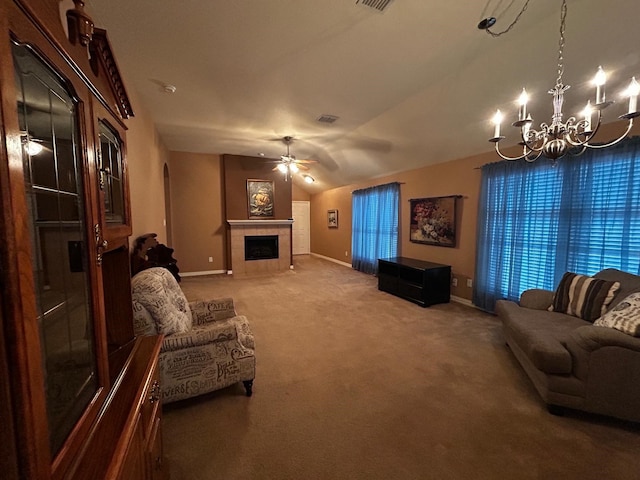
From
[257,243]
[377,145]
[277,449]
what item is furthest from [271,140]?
[277,449]

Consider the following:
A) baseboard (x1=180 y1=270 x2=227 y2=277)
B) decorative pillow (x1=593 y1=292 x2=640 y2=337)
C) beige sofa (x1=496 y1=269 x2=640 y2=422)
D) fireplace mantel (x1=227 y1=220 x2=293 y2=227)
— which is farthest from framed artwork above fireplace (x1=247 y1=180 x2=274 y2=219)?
decorative pillow (x1=593 y1=292 x2=640 y2=337)

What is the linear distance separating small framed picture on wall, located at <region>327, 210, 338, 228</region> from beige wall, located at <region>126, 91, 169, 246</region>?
4919mm

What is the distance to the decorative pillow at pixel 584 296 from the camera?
2473mm

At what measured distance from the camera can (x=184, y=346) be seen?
74.0 inches

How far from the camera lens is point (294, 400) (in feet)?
7.07

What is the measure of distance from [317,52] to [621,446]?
3635 mm

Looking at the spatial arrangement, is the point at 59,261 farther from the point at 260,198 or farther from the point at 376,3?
the point at 260,198

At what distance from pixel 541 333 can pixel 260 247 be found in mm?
5811

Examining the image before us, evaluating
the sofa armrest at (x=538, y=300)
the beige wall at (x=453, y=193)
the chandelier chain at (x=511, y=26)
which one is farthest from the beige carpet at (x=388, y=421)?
the chandelier chain at (x=511, y=26)

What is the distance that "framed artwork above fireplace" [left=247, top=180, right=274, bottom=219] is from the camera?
6.82 meters

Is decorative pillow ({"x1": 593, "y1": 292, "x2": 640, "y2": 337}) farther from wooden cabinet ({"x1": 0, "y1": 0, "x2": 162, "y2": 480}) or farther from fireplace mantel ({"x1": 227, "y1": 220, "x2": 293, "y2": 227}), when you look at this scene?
fireplace mantel ({"x1": 227, "y1": 220, "x2": 293, "y2": 227})

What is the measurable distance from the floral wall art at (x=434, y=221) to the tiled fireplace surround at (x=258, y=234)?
3.21m

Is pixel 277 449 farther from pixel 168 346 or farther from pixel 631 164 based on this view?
pixel 631 164

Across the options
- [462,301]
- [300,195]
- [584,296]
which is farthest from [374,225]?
[584,296]
